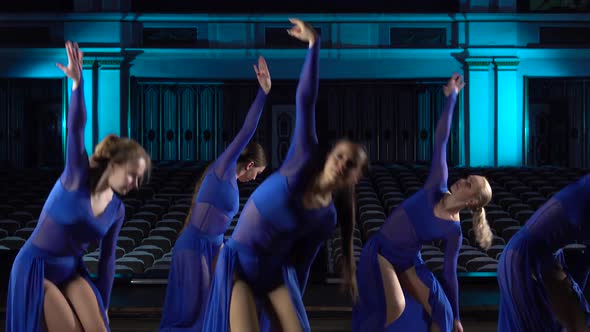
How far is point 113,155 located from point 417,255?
159 cm

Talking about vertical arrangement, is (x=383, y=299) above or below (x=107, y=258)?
below

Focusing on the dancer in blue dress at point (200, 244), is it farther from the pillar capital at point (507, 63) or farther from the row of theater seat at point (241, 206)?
the pillar capital at point (507, 63)

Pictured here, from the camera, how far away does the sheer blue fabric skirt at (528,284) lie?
3.73 metres

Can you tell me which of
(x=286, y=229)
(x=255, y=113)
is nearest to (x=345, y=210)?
(x=286, y=229)

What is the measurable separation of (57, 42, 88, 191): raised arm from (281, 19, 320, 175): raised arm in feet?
2.37

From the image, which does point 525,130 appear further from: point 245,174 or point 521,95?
point 245,174

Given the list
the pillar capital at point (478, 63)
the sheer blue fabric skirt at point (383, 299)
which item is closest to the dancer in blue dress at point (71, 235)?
the sheer blue fabric skirt at point (383, 299)

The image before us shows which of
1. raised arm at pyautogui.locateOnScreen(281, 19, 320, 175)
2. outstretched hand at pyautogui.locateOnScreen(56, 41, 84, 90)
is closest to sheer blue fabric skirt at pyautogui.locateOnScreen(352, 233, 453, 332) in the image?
raised arm at pyautogui.locateOnScreen(281, 19, 320, 175)

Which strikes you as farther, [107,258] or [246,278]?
[107,258]

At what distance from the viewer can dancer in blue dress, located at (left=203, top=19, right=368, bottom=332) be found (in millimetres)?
3227

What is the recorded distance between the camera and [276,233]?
331 cm

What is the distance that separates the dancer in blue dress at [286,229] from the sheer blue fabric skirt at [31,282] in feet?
1.68

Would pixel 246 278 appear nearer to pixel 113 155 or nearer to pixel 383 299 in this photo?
pixel 113 155

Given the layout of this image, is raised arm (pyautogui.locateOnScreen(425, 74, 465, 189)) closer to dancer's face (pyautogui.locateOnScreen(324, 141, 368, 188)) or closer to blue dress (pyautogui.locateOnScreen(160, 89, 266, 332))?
dancer's face (pyautogui.locateOnScreen(324, 141, 368, 188))
